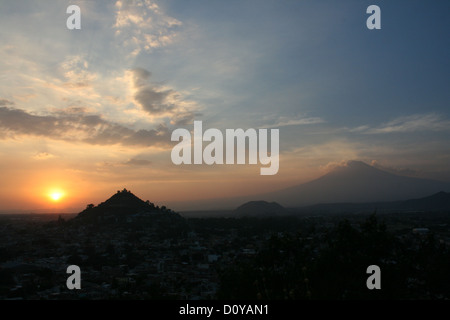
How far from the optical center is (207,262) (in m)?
24.3

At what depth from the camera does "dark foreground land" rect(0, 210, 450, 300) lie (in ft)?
30.8

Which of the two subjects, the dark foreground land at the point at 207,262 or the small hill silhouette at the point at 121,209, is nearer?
the dark foreground land at the point at 207,262

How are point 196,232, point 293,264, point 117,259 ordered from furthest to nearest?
point 196,232 < point 117,259 < point 293,264

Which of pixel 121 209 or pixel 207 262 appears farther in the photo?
pixel 121 209

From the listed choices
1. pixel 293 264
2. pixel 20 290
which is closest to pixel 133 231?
pixel 20 290

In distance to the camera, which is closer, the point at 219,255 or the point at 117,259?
the point at 117,259

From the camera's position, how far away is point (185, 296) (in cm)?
1515

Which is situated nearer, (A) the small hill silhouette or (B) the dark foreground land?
(B) the dark foreground land

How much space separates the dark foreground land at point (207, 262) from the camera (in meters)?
9.38
